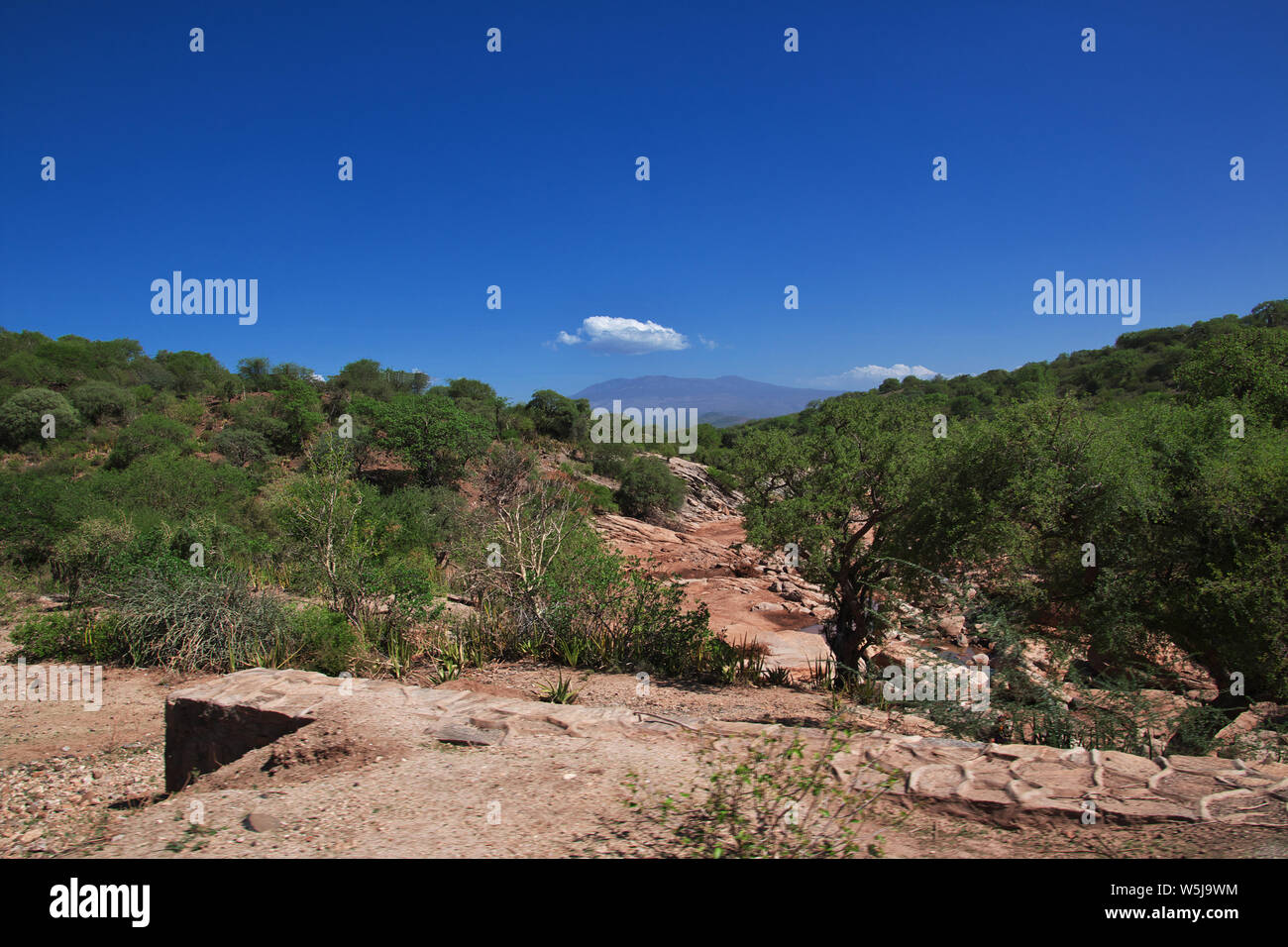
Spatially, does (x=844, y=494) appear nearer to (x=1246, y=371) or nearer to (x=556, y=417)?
(x=1246, y=371)

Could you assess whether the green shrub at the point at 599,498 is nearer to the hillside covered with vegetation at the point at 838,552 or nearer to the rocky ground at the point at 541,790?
the hillside covered with vegetation at the point at 838,552

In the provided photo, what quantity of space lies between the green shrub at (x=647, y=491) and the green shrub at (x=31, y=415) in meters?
24.9

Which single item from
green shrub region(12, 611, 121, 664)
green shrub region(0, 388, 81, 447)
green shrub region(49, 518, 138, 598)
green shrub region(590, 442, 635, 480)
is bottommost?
green shrub region(12, 611, 121, 664)

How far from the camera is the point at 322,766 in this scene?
511 centimetres

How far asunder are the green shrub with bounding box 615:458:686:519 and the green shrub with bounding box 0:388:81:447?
2487cm

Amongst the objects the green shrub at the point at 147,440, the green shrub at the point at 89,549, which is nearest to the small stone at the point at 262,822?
the green shrub at the point at 89,549

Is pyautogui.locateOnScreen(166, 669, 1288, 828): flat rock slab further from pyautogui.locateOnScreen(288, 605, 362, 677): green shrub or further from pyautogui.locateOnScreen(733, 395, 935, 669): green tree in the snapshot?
pyautogui.locateOnScreen(733, 395, 935, 669): green tree

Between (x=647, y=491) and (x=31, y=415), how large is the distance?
2719cm

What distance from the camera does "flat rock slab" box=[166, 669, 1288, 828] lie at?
374 centimetres

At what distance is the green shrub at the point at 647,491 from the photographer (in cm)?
3353

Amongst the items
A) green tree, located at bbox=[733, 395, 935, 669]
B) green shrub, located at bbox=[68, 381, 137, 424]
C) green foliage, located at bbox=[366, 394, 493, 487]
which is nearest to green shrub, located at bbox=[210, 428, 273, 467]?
green foliage, located at bbox=[366, 394, 493, 487]
